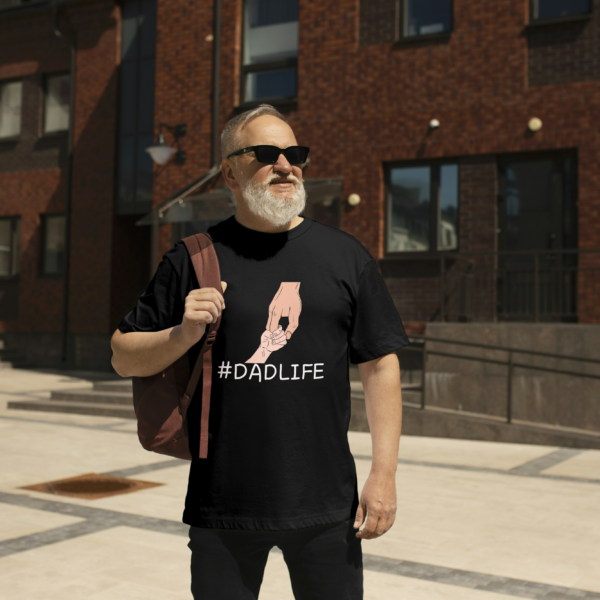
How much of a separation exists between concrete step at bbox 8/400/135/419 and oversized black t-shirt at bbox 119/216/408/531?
9695 mm

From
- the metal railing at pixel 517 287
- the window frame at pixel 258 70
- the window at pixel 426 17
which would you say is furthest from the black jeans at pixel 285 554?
the window frame at pixel 258 70

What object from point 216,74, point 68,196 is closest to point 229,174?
point 216,74

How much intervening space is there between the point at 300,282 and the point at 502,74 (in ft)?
39.0

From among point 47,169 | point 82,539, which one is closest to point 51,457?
point 82,539

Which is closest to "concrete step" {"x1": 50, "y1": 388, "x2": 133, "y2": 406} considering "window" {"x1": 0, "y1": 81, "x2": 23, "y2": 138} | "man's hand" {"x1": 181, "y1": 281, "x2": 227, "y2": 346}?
"man's hand" {"x1": 181, "y1": 281, "x2": 227, "y2": 346}

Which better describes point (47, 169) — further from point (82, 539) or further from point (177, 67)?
point (82, 539)

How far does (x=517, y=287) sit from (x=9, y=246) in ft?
45.5

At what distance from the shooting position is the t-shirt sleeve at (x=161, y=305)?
7.72 feet

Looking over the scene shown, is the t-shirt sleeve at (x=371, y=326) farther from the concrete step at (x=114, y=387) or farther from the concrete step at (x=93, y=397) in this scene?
the concrete step at (x=114, y=387)

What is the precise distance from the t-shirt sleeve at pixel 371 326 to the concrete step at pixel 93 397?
10187 millimetres

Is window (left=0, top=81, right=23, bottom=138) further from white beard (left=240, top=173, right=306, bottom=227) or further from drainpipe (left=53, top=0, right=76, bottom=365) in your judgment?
white beard (left=240, top=173, right=306, bottom=227)

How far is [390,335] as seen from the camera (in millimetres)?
2404

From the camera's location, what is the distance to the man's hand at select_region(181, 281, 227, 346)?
6.87 feet

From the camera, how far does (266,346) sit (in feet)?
7.47
